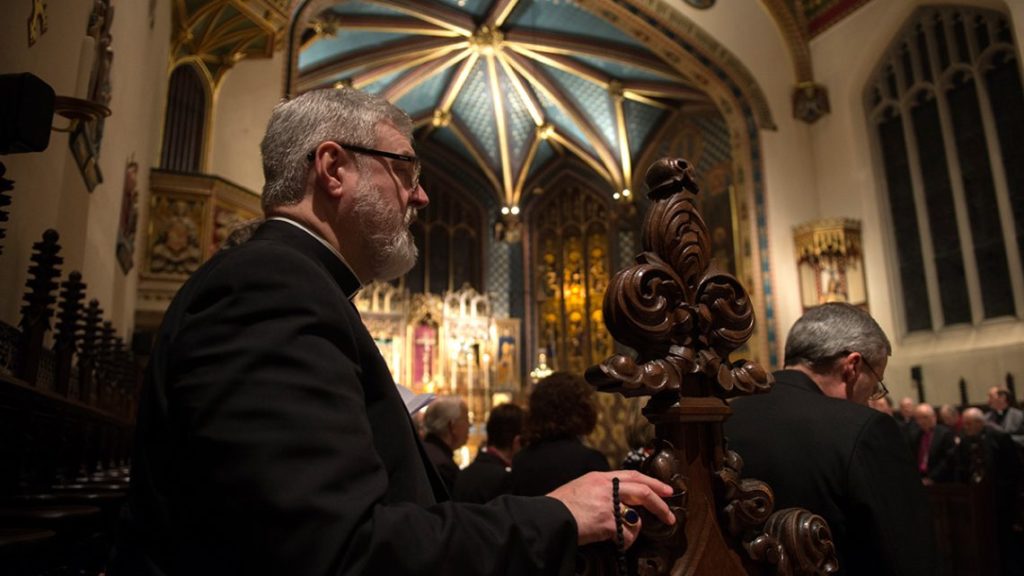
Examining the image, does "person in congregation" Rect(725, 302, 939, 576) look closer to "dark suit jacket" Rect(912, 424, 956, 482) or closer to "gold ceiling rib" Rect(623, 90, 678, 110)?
"dark suit jacket" Rect(912, 424, 956, 482)

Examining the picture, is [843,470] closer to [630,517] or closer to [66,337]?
[630,517]

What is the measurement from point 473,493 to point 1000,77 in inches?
422

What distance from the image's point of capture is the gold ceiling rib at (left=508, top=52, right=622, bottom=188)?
50.1 feet

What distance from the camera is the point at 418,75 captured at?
50.5 feet

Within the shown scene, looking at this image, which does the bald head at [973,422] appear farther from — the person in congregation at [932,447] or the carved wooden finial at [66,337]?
the carved wooden finial at [66,337]

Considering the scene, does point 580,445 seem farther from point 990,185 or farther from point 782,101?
point 782,101

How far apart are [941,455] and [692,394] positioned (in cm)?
752

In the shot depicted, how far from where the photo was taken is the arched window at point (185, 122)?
9.08 metres

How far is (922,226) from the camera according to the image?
446 inches

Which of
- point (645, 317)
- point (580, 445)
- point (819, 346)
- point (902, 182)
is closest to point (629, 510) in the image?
point (645, 317)

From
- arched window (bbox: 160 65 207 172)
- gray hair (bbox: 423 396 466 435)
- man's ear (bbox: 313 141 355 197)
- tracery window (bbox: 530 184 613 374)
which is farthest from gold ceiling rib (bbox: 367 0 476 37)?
man's ear (bbox: 313 141 355 197)

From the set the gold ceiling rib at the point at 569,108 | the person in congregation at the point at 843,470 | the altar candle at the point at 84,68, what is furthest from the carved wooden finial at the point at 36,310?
the gold ceiling rib at the point at 569,108

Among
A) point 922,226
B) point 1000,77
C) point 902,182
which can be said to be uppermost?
point 1000,77

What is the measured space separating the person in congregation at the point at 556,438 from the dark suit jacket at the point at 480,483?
1.33 ft
